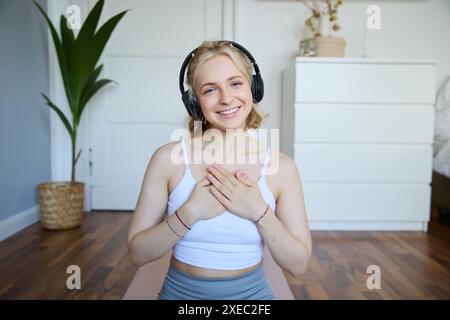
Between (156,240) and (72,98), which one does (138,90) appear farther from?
(156,240)

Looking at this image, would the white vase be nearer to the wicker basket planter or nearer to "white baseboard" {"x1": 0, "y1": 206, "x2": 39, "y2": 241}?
the wicker basket planter

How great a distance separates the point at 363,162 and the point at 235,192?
6.19ft

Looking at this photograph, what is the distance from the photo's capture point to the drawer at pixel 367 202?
2.23m

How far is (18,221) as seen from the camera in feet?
6.93

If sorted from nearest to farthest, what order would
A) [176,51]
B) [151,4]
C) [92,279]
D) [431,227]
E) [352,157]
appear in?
[151,4] → [176,51] → [92,279] → [352,157] → [431,227]

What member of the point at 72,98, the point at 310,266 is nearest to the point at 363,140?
the point at 310,266

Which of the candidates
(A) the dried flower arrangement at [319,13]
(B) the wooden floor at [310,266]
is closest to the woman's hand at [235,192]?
(B) the wooden floor at [310,266]

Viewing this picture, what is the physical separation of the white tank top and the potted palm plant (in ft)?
4.92

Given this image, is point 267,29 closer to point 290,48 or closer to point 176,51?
point 290,48

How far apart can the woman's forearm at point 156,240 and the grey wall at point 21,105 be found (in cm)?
173

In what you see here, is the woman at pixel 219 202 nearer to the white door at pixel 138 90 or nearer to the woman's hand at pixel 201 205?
the woman's hand at pixel 201 205

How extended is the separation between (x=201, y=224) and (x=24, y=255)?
1488 millimetres

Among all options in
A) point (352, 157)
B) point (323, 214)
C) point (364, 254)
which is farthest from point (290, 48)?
point (364, 254)
